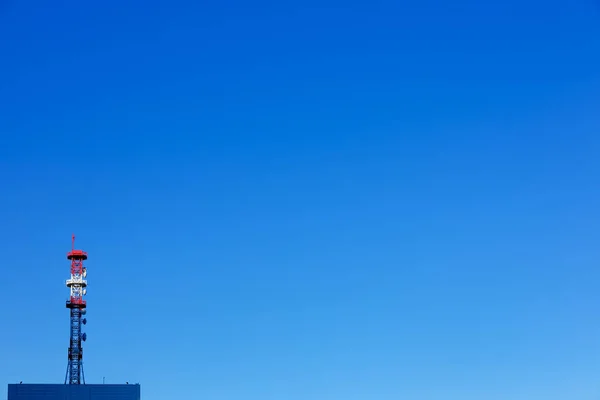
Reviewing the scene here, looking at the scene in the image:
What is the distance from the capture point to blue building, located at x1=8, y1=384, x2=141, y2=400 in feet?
405

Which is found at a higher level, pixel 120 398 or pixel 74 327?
pixel 74 327

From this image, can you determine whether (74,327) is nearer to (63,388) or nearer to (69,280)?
(69,280)

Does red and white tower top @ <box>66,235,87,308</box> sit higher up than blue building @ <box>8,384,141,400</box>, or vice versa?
red and white tower top @ <box>66,235,87,308</box>

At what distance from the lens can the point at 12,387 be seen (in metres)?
124

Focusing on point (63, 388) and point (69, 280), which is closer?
point (63, 388)

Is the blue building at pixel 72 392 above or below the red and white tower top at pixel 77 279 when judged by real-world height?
below

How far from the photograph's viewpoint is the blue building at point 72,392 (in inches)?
4860

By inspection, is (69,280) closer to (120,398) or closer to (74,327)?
(74,327)

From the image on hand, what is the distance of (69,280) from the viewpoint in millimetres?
141250

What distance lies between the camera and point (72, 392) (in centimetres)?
12512

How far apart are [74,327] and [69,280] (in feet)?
22.1

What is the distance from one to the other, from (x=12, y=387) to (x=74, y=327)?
1692 cm

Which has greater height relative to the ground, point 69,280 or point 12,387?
point 69,280

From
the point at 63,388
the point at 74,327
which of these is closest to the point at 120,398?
the point at 63,388
